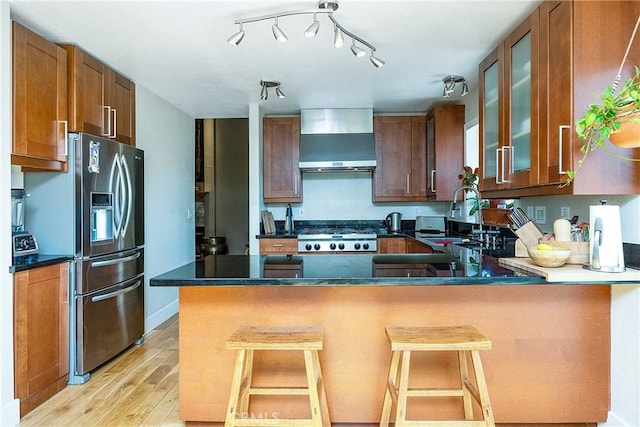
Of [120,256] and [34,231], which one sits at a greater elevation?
[34,231]

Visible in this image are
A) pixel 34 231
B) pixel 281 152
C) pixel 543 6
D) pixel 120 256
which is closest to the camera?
pixel 543 6

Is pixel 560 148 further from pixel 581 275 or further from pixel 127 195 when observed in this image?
pixel 127 195

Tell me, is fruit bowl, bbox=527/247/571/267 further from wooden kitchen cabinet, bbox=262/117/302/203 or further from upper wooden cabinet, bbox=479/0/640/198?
wooden kitchen cabinet, bbox=262/117/302/203

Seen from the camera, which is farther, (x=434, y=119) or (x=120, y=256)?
(x=434, y=119)

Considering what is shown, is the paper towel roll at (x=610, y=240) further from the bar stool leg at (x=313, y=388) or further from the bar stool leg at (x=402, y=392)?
the bar stool leg at (x=313, y=388)

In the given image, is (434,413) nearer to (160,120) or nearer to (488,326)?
(488,326)

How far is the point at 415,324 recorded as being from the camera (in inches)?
81.0

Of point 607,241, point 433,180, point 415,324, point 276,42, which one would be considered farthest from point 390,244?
point 607,241

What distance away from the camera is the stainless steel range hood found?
14.8 ft

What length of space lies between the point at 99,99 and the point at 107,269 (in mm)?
1256

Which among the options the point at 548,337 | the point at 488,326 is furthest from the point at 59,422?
the point at 548,337

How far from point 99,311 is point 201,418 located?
1.32 meters

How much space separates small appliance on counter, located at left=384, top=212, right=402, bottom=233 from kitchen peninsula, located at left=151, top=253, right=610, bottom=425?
8.89 feet

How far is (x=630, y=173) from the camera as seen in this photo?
6.17ft
